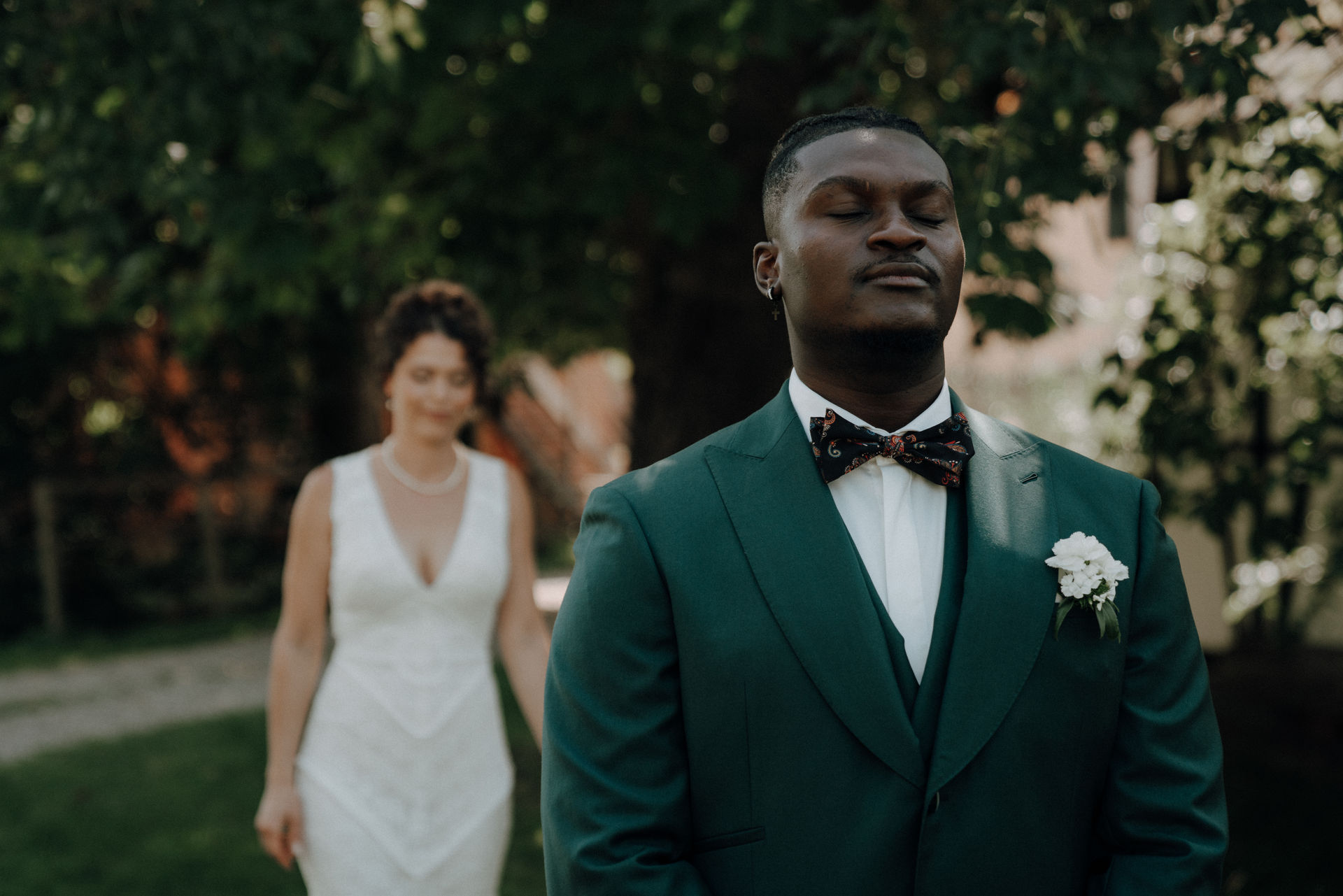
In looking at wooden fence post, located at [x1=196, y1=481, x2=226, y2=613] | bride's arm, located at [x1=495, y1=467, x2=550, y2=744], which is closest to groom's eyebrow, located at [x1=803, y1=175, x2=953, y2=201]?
bride's arm, located at [x1=495, y1=467, x2=550, y2=744]

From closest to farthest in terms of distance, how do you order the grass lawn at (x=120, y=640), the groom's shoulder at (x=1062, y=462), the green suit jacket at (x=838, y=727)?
the green suit jacket at (x=838, y=727)
the groom's shoulder at (x=1062, y=462)
the grass lawn at (x=120, y=640)

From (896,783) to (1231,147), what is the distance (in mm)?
4057

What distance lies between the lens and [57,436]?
1385cm

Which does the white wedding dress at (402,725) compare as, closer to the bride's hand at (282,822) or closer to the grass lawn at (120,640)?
the bride's hand at (282,822)

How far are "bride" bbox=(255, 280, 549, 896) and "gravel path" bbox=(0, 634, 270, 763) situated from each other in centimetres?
561

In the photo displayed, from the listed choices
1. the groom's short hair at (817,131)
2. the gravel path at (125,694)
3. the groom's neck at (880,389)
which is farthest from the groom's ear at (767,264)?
the gravel path at (125,694)

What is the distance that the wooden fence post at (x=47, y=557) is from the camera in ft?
43.4

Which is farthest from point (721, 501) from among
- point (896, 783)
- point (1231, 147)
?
point (1231, 147)

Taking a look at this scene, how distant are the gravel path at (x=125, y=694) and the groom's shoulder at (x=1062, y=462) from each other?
8063mm

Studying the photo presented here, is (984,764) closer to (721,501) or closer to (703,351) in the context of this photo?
(721,501)

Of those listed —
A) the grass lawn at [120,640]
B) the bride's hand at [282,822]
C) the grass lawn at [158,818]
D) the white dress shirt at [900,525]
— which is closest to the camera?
the white dress shirt at [900,525]

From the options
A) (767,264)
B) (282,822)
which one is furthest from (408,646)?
(767,264)

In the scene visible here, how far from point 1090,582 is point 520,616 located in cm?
251

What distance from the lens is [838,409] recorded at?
6.50 feet
